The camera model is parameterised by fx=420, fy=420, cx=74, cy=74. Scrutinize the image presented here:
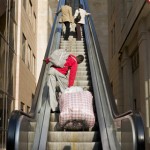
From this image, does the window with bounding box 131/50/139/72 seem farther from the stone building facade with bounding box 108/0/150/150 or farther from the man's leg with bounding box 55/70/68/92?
the man's leg with bounding box 55/70/68/92

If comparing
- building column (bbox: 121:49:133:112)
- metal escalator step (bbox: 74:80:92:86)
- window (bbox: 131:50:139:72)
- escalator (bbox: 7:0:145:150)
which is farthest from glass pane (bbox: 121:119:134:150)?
building column (bbox: 121:49:133:112)

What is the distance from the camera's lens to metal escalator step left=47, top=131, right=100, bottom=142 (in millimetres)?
7527

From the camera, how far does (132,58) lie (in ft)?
65.8

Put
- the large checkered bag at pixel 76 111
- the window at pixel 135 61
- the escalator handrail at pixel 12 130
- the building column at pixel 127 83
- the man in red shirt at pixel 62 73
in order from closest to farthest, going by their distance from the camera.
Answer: the escalator handrail at pixel 12 130, the large checkered bag at pixel 76 111, the man in red shirt at pixel 62 73, the window at pixel 135 61, the building column at pixel 127 83

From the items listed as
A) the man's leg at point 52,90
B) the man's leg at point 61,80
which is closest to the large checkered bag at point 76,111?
the man's leg at point 52,90

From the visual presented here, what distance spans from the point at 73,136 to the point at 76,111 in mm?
587

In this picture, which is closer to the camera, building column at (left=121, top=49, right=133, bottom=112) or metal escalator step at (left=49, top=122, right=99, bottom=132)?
metal escalator step at (left=49, top=122, right=99, bottom=132)

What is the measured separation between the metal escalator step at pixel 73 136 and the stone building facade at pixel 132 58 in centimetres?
600

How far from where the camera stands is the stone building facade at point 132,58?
1516 centimetres

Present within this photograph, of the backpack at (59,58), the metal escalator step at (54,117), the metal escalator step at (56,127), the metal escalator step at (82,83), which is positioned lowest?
the metal escalator step at (56,127)

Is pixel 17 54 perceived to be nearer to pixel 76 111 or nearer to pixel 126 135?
pixel 76 111

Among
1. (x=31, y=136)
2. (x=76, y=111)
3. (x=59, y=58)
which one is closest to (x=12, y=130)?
(x=31, y=136)

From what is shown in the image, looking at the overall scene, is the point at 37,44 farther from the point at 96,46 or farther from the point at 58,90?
the point at 58,90

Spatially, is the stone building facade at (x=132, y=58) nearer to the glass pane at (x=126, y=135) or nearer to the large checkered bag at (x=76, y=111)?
the large checkered bag at (x=76, y=111)
